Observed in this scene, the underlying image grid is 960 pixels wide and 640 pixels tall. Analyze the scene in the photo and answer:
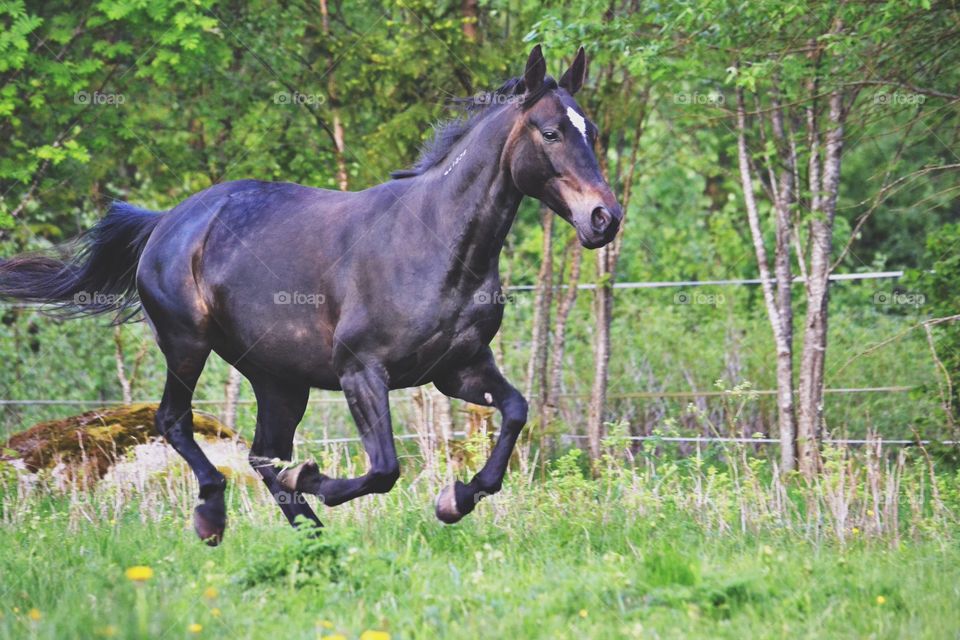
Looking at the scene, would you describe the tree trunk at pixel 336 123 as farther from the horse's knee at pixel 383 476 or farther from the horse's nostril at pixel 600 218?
the horse's nostril at pixel 600 218

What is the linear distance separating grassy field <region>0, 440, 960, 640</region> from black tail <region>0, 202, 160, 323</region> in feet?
5.07

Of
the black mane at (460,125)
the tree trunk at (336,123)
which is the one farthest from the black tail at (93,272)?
the tree trunk at (336,123)

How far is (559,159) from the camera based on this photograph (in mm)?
5633

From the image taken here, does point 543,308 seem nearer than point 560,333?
Yes

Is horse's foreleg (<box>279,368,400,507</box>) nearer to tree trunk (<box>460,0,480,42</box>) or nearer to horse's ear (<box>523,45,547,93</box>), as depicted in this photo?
horse's ear (<box>523,45,547,93</box>)

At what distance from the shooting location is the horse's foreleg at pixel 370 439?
5855mm

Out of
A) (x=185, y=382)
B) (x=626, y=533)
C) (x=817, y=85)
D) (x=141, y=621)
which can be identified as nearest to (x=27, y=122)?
(x=185, y=382)

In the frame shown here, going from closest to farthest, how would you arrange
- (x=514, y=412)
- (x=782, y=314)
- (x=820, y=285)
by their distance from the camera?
(x=514, y=412), (x=820, y=285), (x=782, y=314)

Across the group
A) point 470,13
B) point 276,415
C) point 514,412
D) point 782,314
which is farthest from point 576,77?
point 470,13

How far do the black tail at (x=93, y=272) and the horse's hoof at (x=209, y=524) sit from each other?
1946 mm

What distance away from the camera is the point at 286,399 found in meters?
7.16

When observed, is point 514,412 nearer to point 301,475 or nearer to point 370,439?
point 370,439

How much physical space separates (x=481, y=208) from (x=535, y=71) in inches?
29.7

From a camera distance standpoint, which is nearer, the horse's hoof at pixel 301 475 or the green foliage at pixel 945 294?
the horse's hoof at pixel 301 475
